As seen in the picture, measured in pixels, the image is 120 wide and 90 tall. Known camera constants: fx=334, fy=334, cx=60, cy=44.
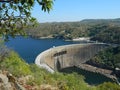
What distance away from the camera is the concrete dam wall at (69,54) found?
174 feet

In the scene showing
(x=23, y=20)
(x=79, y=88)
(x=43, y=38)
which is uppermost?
(x=23, y=20)

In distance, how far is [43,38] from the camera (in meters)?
110

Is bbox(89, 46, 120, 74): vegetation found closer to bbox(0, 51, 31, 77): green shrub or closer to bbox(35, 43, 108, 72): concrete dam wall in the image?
bbox(35, 43, 108, 72): concrete dam wall

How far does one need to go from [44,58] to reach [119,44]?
28877mm

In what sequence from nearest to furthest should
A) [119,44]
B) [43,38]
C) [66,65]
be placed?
[66,65] → [119,44] → [43,38]

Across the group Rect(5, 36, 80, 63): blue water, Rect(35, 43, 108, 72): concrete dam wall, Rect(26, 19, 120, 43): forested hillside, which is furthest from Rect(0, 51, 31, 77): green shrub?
Rect(26, 19, 120, 43): forested hillside

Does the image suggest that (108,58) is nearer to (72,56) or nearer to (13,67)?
(72,56)

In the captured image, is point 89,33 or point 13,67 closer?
point 13,67

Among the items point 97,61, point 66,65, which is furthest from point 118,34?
point 66,65

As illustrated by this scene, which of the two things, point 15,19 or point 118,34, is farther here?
point 118,34

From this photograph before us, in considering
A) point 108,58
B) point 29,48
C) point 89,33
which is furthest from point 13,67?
point 89,33

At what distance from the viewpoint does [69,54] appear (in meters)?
59.4

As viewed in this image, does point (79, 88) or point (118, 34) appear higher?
point (79, 88)

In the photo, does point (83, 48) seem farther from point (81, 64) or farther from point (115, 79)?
point (115, 79)
